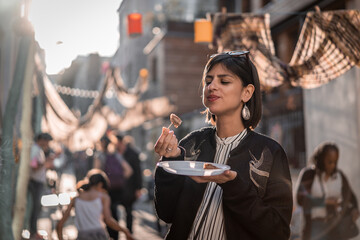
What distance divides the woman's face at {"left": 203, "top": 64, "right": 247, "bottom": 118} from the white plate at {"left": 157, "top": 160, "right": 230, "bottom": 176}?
35 cm

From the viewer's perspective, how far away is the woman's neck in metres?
2.26

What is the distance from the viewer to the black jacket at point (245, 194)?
Answer: 6.34 feet

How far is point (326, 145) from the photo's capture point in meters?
6.90

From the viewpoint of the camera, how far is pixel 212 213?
2127mm

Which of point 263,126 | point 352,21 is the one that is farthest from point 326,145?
point 263,126

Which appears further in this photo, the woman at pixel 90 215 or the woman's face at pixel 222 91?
the woman at pixel 90 215

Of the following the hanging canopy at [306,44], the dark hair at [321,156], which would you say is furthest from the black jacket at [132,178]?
the dark hair at [321,156]

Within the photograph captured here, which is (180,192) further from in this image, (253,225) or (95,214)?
(95,214)

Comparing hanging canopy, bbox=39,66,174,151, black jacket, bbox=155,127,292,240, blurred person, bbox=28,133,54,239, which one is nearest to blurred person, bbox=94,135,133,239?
hanging canopy, bbox=39,66,174,151

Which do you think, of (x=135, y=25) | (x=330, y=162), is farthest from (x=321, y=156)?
(x=135, y=25)

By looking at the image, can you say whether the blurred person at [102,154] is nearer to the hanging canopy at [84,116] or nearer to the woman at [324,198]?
the hanging canopy at [84,116]

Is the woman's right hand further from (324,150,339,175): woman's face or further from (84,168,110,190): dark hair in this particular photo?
(324,150,339,175): woman's face

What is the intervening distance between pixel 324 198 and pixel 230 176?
5124 millimetres

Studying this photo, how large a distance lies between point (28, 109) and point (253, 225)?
9.93ft
